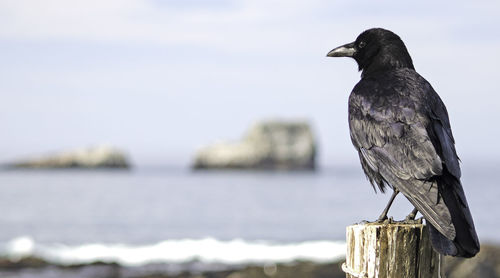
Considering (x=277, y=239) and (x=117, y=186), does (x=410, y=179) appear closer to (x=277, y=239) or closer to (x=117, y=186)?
(x=277, y=239)

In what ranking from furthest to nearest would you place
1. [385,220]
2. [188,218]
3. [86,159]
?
[86,159] < [188,218] < [385,220]

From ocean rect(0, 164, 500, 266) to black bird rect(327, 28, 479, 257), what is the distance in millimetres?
15401

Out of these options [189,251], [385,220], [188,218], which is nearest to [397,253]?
[385,220]

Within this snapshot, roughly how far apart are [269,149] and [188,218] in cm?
4710

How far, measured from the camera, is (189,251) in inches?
1032

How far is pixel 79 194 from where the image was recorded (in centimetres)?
5528

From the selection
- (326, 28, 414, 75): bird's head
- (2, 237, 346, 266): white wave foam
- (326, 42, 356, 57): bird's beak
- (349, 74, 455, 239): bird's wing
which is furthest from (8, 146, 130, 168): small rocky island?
(349, 74, 455, 239): bird's wing

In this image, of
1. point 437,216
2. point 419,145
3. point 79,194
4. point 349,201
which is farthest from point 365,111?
point 79,194

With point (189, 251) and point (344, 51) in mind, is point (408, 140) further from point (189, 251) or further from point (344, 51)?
point (189, 251)

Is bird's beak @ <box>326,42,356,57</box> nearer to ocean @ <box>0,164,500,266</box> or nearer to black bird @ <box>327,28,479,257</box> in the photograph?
black bird @ <box>327,28,479,257</box>

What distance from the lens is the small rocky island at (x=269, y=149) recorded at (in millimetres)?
85625

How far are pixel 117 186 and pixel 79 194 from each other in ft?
27.3

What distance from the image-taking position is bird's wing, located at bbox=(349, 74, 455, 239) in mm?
5391

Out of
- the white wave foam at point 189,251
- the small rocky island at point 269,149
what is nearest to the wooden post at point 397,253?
the white wave foam at point 189,251
